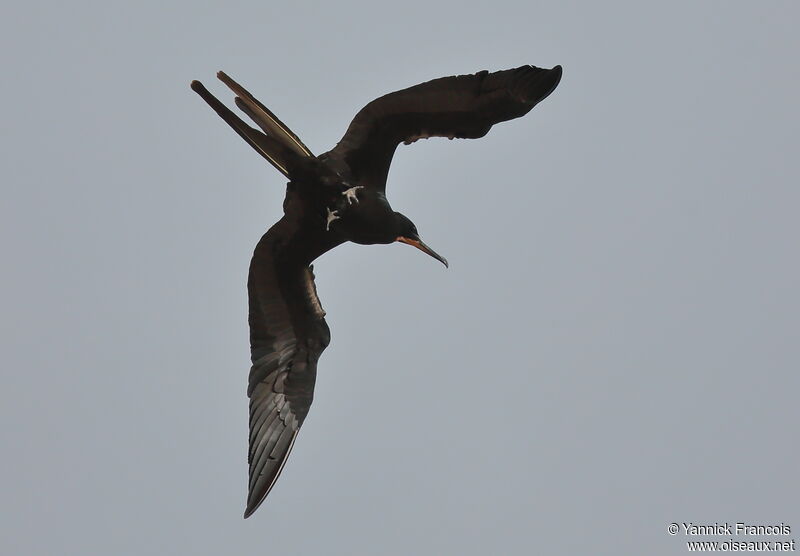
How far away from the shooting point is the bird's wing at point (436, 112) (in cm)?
1391

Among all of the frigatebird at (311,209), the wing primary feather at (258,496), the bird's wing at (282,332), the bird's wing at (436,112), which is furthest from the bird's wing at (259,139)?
the wing primary feather at (258,496)

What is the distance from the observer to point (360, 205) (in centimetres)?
1426

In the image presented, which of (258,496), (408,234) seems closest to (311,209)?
(408,234)

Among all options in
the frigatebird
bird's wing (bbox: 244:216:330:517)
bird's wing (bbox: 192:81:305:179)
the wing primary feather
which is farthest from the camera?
bird's wing (bbox: 244:216:330:517)

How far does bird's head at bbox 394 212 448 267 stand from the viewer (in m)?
14.3

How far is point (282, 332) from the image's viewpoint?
14.8 metres

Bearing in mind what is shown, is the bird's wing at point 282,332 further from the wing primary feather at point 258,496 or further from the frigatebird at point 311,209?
the wing primary feather at point 258,496

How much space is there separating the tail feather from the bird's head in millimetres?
1281

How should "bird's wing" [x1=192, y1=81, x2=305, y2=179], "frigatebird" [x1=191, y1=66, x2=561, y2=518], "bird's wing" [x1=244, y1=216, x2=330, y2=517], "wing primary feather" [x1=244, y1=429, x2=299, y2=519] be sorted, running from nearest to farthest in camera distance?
"bird's wing" [x1=192, y1=81, x2=305, y2=179]
"wing primary feather" [x1=244, y1=429, x2=299, y2=519]
"frigatebird" [x1=191, y1=66, x2=561, y2=518]
"bird's wing" [x1=244, y1=216, x2=330, y2=517]

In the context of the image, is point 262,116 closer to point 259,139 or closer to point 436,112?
point 259,139

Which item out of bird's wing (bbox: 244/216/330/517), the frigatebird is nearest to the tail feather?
the frigatebird

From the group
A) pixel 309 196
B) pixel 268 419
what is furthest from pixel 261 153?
pixel 268 419

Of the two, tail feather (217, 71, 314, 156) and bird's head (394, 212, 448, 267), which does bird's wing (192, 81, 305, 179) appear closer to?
tail feather (217, 71, 314, 156)

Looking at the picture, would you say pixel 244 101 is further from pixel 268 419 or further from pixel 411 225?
pixel 268 419
